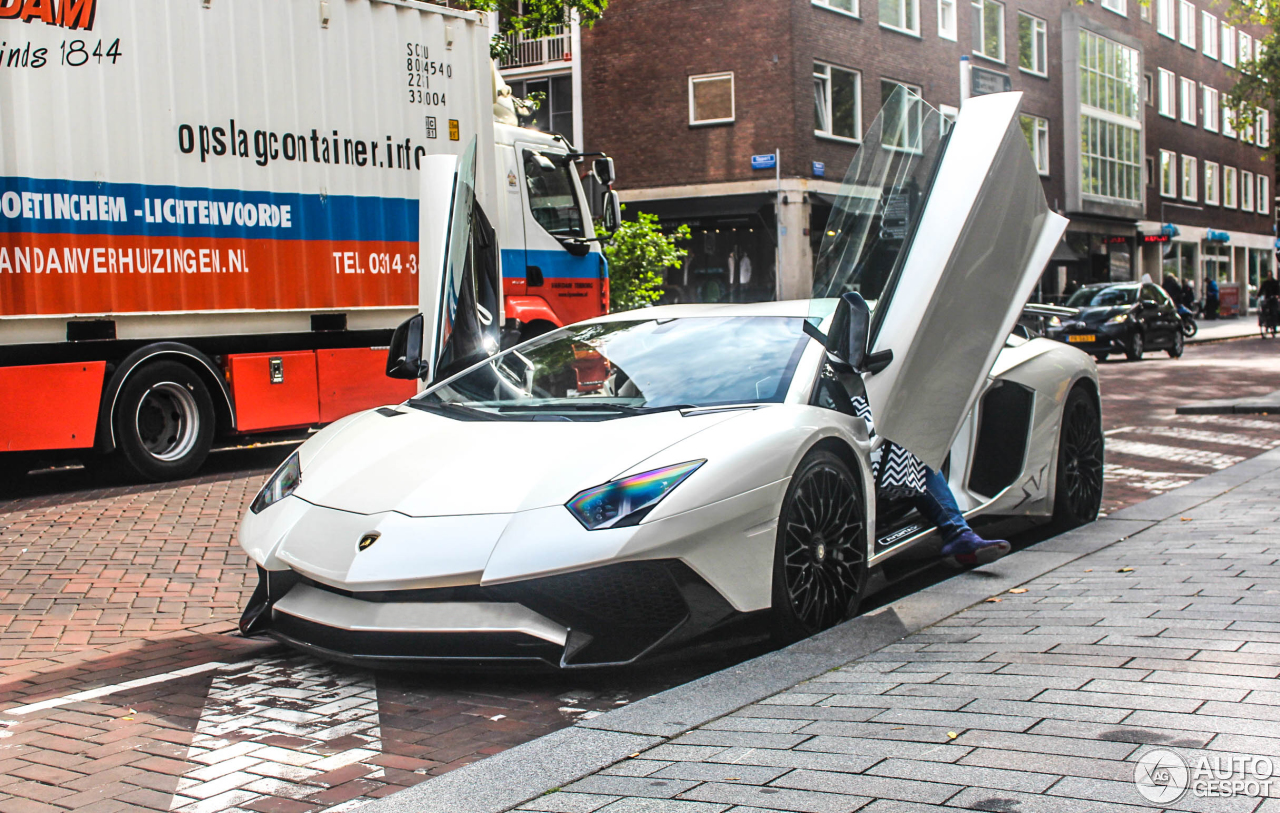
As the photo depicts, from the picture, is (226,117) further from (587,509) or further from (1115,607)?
(1115,607)

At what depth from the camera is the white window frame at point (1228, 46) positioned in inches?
2308

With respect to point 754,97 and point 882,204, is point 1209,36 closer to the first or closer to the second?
point 754,97

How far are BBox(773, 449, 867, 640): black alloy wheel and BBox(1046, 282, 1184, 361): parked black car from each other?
68.4ft

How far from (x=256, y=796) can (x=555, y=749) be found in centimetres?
75

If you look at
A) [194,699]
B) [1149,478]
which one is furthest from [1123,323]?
[194,699]

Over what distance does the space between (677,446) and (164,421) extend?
6.74 m

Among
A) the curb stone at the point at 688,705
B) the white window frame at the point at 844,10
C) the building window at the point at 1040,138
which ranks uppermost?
the white window frame at the point at 844,10

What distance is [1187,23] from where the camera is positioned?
180 ft

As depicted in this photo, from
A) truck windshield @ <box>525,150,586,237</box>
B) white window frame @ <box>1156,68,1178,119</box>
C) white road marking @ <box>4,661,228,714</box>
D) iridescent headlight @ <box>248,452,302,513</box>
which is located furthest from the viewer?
white window frame @ <box>1156,68,1178,119</box>

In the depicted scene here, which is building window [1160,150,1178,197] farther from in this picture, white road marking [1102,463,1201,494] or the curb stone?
the curb stone

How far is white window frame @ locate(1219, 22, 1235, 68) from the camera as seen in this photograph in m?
58.6

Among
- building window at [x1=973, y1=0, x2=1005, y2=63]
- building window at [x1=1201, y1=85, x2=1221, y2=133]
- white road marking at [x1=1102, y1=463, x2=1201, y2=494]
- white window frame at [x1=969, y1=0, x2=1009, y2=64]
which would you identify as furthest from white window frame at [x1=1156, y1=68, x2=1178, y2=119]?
white road marking at [x1=1102, y1=463, x2=1201, y2=494]

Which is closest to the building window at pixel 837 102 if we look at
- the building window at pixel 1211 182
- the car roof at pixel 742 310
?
the car roof at pixel 742 310

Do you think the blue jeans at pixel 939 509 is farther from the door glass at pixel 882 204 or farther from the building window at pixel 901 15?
the building window at pixel 901 15
